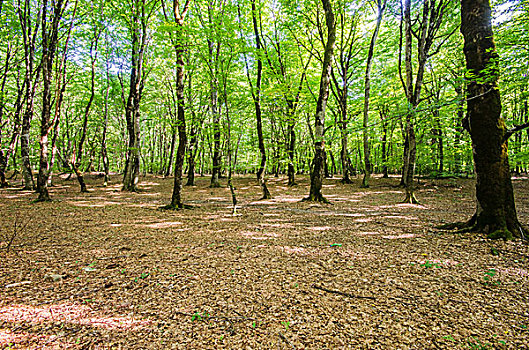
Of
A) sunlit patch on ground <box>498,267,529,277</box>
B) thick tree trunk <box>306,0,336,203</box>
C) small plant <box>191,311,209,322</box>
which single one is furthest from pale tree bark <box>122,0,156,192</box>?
sunlit patch on ground <box>498,267,529,277</box>

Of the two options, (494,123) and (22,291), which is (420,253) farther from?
(22,291)

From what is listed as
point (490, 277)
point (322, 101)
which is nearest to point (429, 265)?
point (490, 277)

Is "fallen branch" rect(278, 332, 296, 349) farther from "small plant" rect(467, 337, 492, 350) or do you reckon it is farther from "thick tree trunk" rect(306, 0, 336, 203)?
"thick tree trunk" rect(306, 0, 336, 203)

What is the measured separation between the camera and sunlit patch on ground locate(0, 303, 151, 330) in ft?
Answer: 7.92

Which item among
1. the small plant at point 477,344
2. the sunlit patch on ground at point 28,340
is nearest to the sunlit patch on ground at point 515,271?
the small plant at point 477,344

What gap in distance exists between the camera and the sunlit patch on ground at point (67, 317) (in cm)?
241

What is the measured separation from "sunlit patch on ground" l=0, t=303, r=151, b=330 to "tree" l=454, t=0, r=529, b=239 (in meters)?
6.43

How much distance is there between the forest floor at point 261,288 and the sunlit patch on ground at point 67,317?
0.6 inches

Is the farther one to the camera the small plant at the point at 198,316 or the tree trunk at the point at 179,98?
the tree trunk at the point at 179,98

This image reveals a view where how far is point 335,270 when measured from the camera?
3.59 meters

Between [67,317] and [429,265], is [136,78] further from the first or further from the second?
[429,265]

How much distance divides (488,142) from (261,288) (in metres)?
5.39

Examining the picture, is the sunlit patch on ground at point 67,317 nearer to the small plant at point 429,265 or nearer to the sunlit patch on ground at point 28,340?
the sunlit patch on ground at point 28,340

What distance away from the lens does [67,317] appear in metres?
2.51
